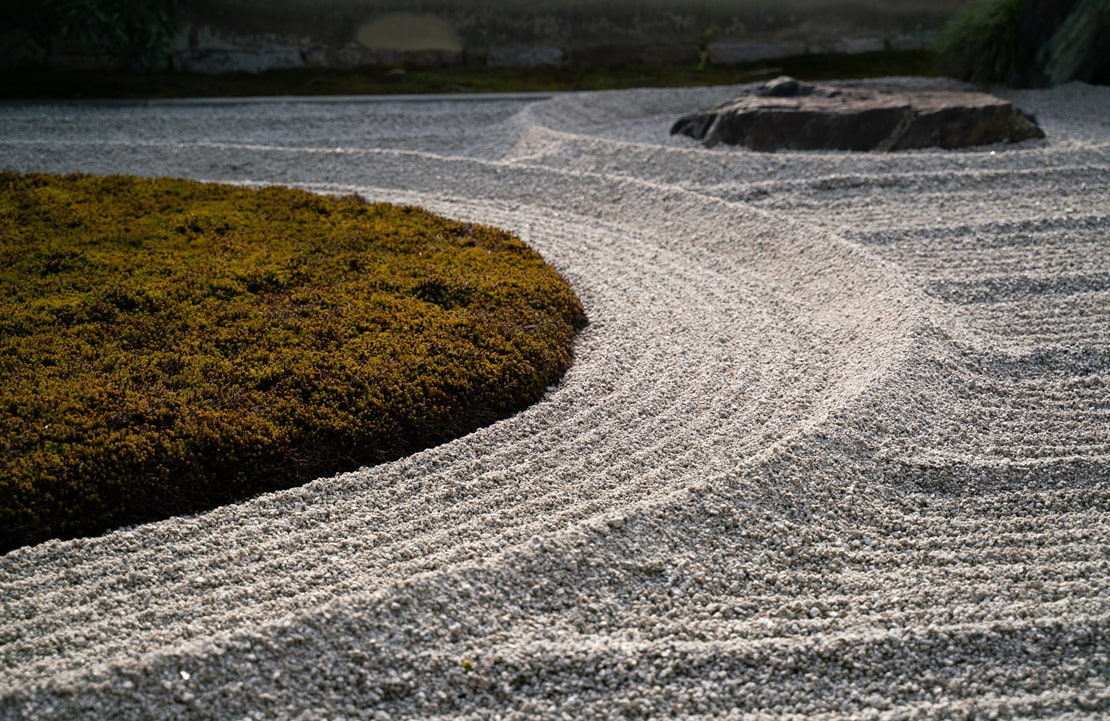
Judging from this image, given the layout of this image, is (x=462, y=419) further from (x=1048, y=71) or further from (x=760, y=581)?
(x=1048, y=71)

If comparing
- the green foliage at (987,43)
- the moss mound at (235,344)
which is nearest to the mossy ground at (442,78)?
the green foliage at (987,43)

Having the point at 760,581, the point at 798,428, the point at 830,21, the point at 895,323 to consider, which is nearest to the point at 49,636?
the point at 760,581

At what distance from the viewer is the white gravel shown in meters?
2.91

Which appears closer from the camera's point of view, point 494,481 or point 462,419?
point 494,481

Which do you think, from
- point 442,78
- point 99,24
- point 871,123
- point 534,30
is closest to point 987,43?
point 871,123

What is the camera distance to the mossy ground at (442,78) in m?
10.3

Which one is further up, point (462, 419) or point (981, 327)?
point (981, 327)

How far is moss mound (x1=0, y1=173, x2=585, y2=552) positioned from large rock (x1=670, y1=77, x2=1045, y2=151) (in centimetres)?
300

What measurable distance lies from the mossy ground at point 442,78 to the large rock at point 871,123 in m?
2.60

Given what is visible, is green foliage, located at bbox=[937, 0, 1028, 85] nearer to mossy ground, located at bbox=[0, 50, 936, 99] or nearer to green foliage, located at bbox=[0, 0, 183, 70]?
mossy ground, located at bbox=[0, 50, 936, 99]

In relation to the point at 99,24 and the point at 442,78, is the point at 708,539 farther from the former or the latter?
the point at 442,78

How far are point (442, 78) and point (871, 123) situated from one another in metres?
4.82

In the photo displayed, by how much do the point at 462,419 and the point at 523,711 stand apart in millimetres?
1724

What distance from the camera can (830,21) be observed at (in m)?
12.3
